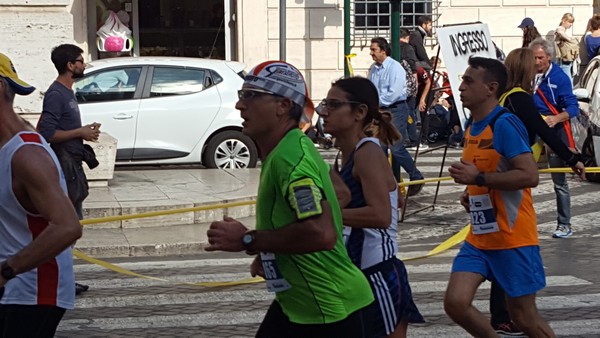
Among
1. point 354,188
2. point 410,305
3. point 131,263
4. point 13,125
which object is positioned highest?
point 13,125

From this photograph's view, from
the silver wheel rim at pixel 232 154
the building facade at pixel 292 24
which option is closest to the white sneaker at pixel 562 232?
the silver wheel rim at pixel 232 154

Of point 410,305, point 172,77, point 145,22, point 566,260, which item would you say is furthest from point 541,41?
point 145,22

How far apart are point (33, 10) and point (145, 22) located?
11.0 meters

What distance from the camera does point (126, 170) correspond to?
1625cm

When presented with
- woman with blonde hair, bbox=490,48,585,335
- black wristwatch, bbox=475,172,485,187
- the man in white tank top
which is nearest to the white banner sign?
woman with blonde hair, bbox=490,48,585,335

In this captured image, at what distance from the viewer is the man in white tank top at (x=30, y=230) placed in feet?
13.4

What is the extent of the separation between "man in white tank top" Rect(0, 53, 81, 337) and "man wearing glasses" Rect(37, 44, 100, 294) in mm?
4418

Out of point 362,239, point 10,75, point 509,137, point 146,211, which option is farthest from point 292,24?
point 10,75

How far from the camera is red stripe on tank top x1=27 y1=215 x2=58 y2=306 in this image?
4184 millimetres

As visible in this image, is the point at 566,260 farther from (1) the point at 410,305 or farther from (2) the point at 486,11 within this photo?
(2) the point at 486,11

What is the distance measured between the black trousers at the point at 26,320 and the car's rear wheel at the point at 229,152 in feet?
39.0

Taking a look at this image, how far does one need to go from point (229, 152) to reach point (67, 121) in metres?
7.42

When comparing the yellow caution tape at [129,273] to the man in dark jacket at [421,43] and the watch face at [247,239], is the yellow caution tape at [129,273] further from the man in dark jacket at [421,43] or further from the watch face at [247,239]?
the man in dark jacket at [421,43]

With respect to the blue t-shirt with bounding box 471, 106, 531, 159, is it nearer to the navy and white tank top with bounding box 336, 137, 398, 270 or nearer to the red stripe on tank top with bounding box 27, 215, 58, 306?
the navy and white tank top with bounding box 336, 137, 398, 270
